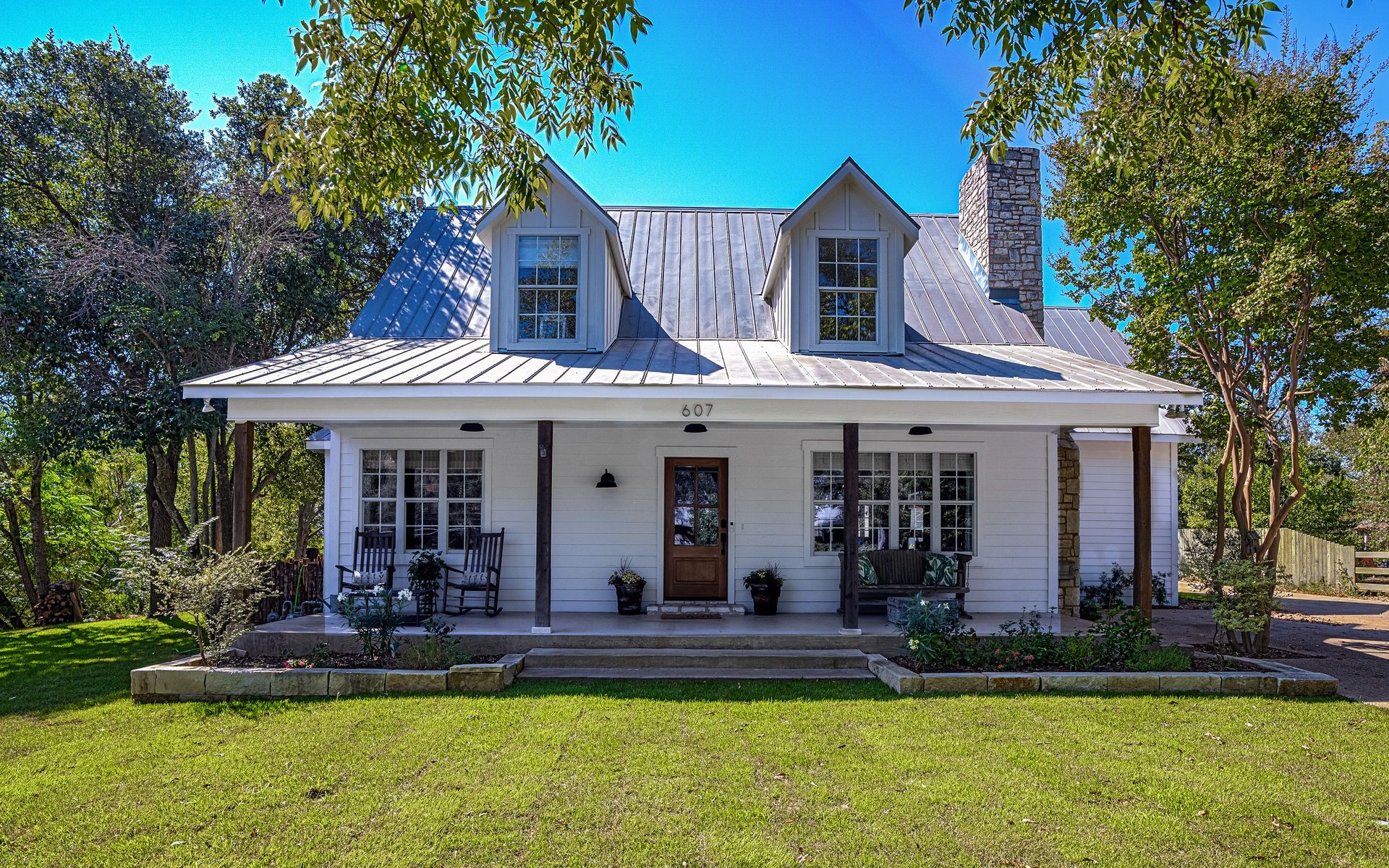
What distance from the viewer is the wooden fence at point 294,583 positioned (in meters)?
10.6

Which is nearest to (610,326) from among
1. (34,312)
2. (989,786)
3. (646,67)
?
(646,67)

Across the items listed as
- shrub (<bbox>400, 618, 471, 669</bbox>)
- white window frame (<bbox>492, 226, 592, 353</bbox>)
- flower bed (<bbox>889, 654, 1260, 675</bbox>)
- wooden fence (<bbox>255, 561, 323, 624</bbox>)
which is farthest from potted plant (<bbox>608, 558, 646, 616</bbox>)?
wooden fence (<bbox>255, 561, 323, 624</bbox>)

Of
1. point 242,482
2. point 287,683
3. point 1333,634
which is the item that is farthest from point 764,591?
point 1333,634

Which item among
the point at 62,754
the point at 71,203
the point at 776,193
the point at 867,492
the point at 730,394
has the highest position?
the point at 776,193

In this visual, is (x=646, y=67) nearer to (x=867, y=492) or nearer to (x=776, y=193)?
(x=867, y=492)

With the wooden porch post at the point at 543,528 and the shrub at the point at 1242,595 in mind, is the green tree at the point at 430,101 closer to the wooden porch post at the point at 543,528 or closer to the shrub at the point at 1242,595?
the wooden porch post at the point at 543,528

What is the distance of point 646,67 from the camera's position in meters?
5.33

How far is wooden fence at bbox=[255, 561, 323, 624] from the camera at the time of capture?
10.6 meters

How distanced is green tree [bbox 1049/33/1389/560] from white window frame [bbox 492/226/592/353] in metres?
5.48

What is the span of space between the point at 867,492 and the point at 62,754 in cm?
806

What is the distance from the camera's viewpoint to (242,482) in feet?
26.9

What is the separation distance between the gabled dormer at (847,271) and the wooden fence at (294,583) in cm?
723

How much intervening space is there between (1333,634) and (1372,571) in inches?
285

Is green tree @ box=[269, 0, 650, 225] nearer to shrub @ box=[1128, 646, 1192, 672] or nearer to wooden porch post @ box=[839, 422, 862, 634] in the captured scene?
wooden porch post @ box=[839, 422, 862, 634]
